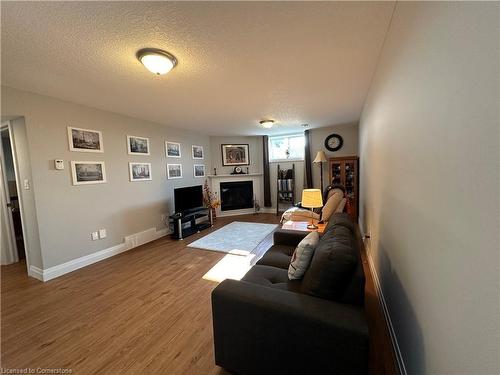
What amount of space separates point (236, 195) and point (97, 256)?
370 centimetres

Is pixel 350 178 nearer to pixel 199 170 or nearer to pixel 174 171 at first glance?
pixel 199 170

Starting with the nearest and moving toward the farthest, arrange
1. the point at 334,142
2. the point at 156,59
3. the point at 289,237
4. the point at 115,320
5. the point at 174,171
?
the point at 156,59
the point at 115,320
the point at 289,237
the point at 174,171
the point at 334,142

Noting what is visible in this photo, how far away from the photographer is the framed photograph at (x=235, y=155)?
6.07m

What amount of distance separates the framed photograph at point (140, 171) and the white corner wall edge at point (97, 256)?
1.01 meters

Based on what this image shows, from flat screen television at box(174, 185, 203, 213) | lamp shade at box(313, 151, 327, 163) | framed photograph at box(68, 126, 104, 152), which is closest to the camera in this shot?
framed photograph at box(68, 126, 104, 152)

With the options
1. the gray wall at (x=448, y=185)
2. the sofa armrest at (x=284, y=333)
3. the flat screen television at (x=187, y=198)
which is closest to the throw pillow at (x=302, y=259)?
the sofa armrest at (x=284, y=333)

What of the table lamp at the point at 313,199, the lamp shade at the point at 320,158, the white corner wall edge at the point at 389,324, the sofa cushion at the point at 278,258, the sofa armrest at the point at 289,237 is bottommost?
the white corner wall edge at the point at 389,324

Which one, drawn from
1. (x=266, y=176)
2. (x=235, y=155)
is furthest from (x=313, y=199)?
(x=235, y=155)

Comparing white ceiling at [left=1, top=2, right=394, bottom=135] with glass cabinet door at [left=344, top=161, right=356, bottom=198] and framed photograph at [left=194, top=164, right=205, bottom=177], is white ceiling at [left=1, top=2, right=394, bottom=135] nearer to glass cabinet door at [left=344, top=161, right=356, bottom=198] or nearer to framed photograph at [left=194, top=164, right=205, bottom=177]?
glass cabinet door at [left=344, top=161, right=356, bottom=198]

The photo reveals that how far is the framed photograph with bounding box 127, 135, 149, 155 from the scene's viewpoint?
3.65 metres

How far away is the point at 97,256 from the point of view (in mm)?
3133

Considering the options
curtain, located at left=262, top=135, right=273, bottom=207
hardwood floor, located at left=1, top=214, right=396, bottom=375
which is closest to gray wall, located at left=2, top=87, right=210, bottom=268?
hardwood floor, located at left=1, top=214, right=396, bottom=375

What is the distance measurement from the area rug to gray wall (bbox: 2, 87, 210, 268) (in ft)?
3.92

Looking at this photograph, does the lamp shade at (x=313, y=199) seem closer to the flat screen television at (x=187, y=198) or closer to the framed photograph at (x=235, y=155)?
the flat screen television at (x=187, y=198)
